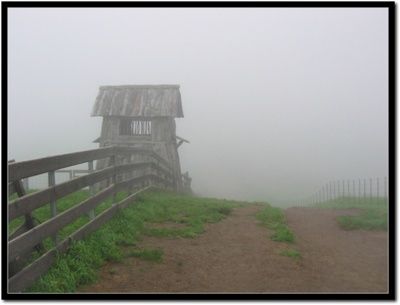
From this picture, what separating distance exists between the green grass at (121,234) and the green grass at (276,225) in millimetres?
931

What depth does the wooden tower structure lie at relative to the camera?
66.4 feet

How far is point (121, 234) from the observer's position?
6.71m

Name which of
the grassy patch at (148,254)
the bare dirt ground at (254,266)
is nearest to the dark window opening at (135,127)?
the bare dirt ground at (254,266)

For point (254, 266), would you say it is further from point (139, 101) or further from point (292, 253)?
point (139, 101)

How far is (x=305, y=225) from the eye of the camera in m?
9.08

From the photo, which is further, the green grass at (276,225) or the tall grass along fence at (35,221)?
the green grass at (276,225)

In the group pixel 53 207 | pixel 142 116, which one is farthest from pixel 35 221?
pixel 142 116

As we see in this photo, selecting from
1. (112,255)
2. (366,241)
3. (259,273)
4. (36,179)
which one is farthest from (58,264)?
(36,179)

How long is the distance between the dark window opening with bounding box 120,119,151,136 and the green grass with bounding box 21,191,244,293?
33.1 feet

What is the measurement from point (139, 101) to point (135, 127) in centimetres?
160

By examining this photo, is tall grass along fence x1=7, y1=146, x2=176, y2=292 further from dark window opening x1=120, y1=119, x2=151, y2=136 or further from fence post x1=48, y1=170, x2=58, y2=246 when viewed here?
dark window opening x1=120, y1=119, x2=151, y2=136

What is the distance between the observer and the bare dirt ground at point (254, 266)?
486 cm

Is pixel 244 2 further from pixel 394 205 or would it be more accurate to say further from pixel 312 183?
pixel 312 183

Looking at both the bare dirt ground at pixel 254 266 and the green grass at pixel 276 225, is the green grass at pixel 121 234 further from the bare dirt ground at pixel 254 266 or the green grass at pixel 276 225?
the green grass at pixel 276 225
